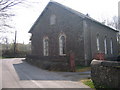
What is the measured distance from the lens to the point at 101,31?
23.2m

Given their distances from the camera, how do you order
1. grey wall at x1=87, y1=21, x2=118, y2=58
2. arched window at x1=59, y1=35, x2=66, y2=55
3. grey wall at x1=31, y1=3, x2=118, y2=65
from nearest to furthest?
grey wall at x1=31, y1=3, x2=118, y2=65
grey wall at x1=87, y1=21, x2=118, y2=58
arched window at x1=59, y1=35, x2=66, y2=55

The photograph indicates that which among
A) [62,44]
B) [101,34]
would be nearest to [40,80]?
[62,44]

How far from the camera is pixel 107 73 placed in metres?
7.24

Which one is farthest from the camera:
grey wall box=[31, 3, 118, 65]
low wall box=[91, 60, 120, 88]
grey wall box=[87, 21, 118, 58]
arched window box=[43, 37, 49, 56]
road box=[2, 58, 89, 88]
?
arched window box=[43, 37, 49, 56]

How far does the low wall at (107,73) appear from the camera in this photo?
6637 mm

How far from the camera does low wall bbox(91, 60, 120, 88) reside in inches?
261

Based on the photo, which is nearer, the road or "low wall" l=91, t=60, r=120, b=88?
"low wall" l=91, t=60, r=120, b=88

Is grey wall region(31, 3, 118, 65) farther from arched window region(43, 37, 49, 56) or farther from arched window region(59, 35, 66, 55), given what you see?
arched window region(43, 37, 49, 56)

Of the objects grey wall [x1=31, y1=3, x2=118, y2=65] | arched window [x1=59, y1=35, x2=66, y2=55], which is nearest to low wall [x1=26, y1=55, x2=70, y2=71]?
grey wall [x1=31, y1=3, x2=118, y2=65]

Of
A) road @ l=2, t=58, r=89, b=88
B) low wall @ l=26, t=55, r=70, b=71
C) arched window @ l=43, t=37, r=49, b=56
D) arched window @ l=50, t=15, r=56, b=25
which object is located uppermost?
arched window @ l=50, t=15, r=56, b=25

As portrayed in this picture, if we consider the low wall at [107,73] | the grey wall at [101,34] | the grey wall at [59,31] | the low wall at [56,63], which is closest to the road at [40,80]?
the low wall at [107,73]

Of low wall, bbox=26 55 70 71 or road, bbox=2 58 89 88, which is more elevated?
low wall, bbox=26 55 70 71

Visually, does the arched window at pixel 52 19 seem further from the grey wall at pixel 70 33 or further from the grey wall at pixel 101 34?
the grey wall at pixel 101 34

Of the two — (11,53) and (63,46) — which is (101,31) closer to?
(63,46)
